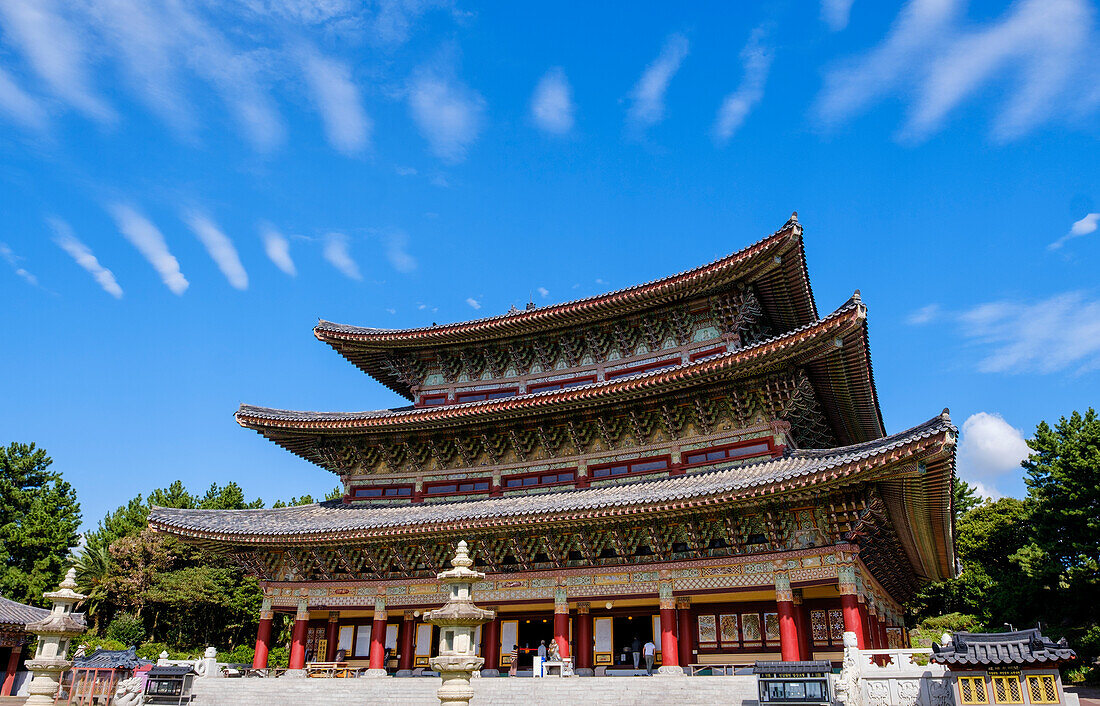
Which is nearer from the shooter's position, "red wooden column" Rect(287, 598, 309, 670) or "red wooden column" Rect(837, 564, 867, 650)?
"red wooden column" Rect(837, 564, 867, 650)

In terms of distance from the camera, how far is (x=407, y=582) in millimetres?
25188

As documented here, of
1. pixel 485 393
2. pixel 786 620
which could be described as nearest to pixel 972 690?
pixel 786 620

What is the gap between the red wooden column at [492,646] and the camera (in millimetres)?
23984

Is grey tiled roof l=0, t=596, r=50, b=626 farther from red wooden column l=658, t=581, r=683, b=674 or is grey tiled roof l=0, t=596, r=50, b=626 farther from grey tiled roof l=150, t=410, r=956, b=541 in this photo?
red wooden column l=658, t=581, r=683, b=674

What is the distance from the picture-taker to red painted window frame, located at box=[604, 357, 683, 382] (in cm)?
2669

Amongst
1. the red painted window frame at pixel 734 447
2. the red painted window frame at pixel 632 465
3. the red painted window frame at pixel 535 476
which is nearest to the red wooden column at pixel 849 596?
the red painted window frame at pixel 734 447

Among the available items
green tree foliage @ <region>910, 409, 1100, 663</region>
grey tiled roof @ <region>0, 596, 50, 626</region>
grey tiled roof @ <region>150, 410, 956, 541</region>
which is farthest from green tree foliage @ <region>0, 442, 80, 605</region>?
green tree foliage @ <region>910, 409, 1100, 663</region>

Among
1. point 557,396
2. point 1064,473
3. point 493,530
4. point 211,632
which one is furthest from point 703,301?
point 211,632

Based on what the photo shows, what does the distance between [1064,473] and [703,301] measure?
29.2 metres

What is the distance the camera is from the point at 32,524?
5322 cm

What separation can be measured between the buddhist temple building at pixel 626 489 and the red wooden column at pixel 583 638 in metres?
0.09

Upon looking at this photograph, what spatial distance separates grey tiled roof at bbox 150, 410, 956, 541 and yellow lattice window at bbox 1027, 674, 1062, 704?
5479 mm

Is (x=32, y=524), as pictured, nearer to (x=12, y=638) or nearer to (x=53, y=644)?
(x=12, y=638)

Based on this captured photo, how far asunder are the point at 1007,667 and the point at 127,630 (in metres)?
53.8
